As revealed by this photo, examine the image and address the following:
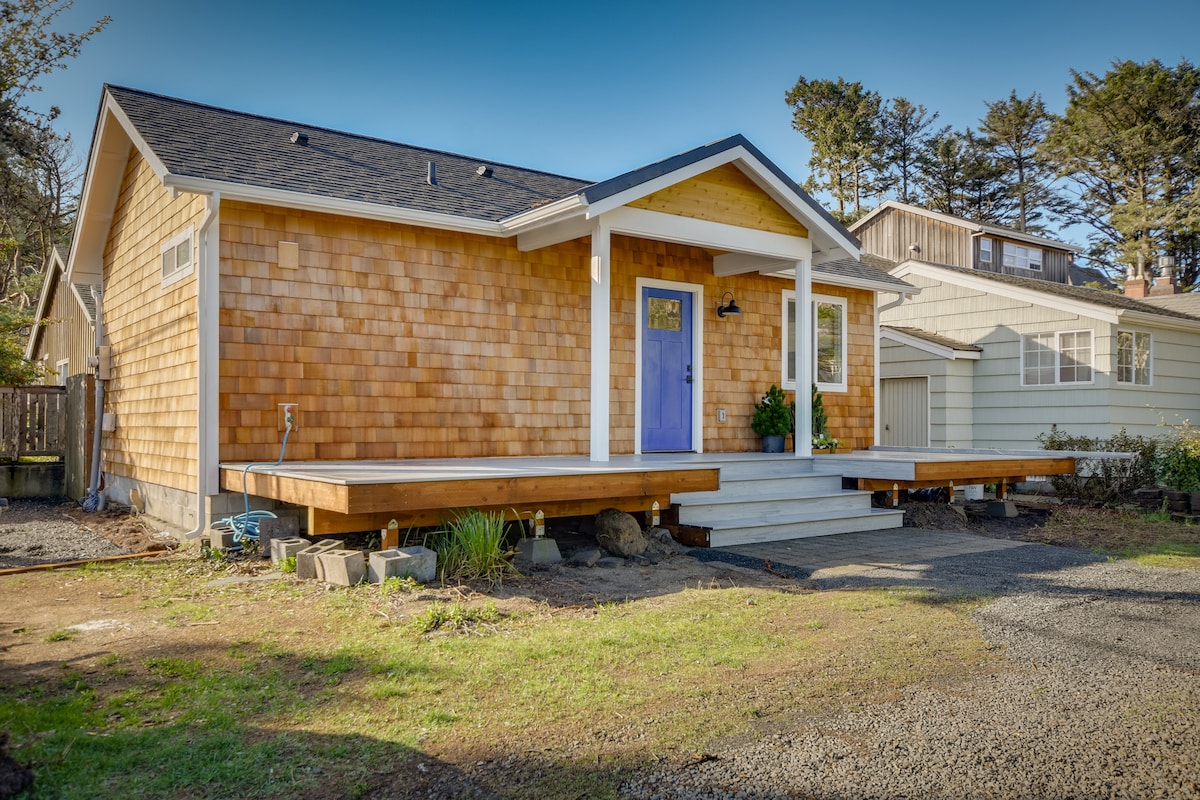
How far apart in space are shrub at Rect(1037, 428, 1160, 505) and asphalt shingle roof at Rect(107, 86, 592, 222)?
7763 millimetres

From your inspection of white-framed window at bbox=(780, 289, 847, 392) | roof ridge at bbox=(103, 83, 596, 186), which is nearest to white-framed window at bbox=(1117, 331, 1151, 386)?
white-framed window at bbox=(780, 289, 847, 392)

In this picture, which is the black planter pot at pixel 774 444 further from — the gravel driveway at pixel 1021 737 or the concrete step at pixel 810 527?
the gravel driveway at pixel 1021 737

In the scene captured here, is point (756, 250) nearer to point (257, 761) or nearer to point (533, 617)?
point (533, 617)

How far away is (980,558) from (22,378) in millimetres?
14322

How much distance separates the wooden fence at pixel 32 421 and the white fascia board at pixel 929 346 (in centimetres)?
1352

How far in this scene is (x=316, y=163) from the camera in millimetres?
8336

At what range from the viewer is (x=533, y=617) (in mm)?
4750

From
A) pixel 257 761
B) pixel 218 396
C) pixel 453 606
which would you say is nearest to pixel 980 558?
pixel 453 606

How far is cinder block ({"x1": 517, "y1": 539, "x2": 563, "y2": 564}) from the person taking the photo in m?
6.28

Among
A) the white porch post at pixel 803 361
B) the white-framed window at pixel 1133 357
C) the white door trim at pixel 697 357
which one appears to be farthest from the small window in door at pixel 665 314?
the white-framed window at pixel 1133 357

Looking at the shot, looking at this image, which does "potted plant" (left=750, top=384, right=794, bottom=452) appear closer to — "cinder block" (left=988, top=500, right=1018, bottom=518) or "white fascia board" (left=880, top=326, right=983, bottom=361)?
"cinder block" (left=988, top=500, right=1018, bottom=518)

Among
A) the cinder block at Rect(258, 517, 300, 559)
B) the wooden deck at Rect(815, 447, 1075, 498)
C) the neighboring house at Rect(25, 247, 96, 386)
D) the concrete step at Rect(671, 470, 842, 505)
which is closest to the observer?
the cinder block at Rect(258, 517, 300, 559)

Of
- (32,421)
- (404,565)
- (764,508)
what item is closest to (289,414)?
(404,565)

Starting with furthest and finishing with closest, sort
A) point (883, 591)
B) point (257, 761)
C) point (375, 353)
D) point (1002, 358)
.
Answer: point (1002, 358) < point (375, 353) < point (883, 591) < point (257, 761)
